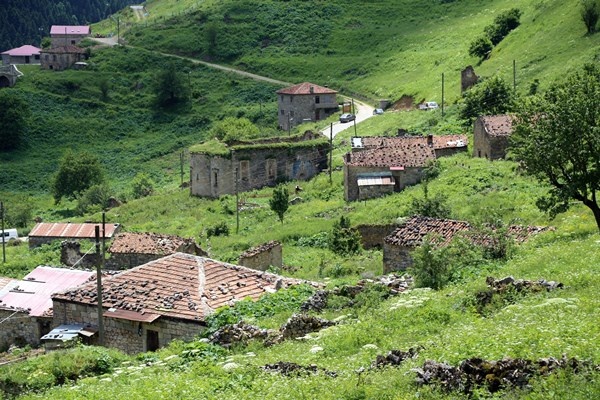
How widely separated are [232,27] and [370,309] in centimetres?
11207

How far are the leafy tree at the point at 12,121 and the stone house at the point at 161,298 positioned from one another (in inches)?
3109

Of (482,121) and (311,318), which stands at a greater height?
(482,121)

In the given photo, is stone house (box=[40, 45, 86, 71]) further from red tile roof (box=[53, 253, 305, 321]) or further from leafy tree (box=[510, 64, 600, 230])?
leafy tree (box=[510, 64, 600, 230])

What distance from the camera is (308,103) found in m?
92.9

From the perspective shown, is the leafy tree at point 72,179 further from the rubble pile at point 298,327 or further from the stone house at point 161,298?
the rubble pile at point 298,327

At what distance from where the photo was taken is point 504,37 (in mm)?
84938

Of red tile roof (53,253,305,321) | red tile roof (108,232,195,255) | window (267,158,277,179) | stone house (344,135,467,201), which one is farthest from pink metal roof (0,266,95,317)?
window (267,158,277,179)

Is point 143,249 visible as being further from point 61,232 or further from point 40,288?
point 61,232

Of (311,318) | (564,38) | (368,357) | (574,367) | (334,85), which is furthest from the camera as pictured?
(334,85)

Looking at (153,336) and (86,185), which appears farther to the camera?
(86,185)

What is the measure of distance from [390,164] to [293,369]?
37.1 meters

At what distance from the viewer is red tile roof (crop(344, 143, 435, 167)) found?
5216 centimetres

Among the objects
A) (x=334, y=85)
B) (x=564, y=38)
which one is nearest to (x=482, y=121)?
(x=564, y=38)

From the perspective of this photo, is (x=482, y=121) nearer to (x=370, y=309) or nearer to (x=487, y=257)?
(x=487, y=257)
